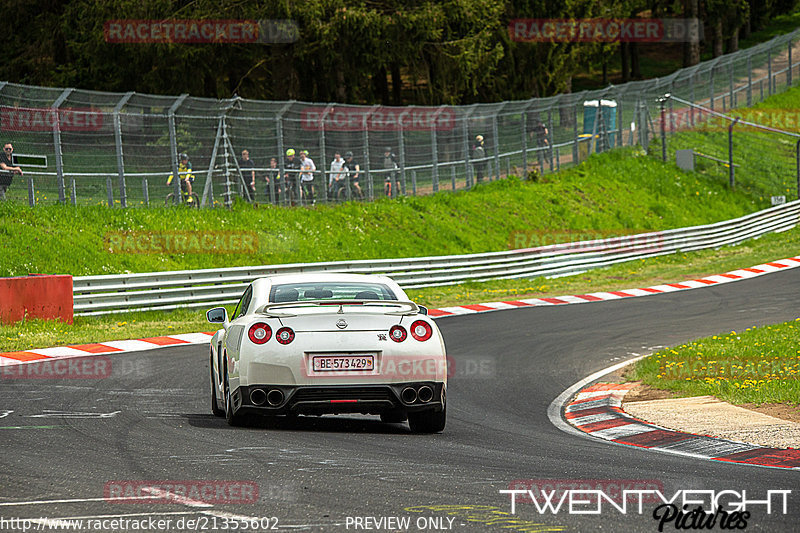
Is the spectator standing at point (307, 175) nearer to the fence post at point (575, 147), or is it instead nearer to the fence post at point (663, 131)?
the fence post at point (575, 147)

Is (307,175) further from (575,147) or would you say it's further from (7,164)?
(575,147)

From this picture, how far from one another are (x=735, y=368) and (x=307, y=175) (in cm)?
1750

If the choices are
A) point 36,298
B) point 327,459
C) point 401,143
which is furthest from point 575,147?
point 327,459

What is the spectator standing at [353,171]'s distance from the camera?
29.6 meters

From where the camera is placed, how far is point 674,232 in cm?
3347

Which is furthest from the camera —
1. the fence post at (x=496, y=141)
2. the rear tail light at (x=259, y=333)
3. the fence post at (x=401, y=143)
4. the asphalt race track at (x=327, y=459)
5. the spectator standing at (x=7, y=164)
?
the fence post at (x=496, y=141)

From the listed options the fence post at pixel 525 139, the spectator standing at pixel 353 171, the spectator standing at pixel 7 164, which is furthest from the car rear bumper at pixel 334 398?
the fence post at pixel 525 139

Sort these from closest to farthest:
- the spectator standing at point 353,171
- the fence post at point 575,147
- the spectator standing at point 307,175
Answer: the spectator standing at point 307,175
the spectator standing at point 353,171
the fence post at point 575,147

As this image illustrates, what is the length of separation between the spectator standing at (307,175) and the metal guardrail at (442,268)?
4.17 m

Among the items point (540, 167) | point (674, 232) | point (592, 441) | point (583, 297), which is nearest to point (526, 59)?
point (540, 167)

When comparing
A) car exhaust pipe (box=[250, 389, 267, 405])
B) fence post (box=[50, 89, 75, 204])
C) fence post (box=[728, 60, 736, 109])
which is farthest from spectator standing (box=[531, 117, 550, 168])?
car exhaust pipe (box=[250, 389, 267, 405])

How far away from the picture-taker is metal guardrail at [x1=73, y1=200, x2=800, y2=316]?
20359 mm

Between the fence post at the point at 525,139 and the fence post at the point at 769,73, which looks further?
the fence post at the point at 769,73

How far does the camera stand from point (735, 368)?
12570 mm
